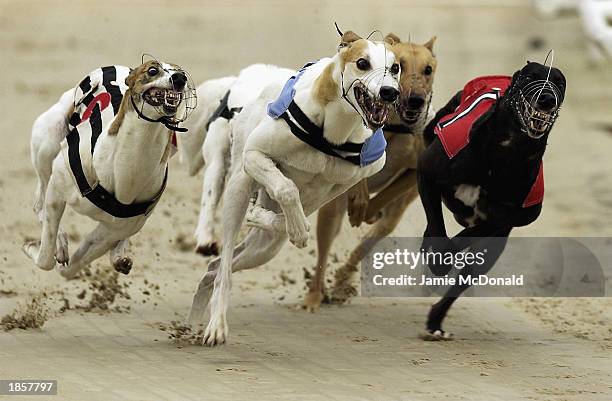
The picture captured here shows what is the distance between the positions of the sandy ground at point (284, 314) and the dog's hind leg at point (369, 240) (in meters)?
0.12

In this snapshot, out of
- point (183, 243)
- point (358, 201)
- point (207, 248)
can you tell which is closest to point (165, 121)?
point (207, 248)

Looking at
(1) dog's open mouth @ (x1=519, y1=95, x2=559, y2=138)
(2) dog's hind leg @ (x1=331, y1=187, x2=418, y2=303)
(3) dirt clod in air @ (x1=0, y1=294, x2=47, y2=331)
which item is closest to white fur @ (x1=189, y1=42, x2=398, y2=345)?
(1) dog's open mouth @ (x1=519, y1=95, x2=559, y2=138)

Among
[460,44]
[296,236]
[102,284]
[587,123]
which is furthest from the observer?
[460,44]

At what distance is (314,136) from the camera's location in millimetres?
5516

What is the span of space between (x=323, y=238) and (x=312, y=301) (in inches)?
13.0

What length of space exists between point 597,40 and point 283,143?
851 centimetres

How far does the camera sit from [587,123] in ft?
38.8

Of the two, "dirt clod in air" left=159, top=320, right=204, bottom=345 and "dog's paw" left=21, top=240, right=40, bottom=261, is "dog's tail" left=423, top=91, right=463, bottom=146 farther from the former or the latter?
"dog's paw" left=21, top=240, right=40, bottom=261

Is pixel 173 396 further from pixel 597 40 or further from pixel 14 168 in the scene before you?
pixel 597 40

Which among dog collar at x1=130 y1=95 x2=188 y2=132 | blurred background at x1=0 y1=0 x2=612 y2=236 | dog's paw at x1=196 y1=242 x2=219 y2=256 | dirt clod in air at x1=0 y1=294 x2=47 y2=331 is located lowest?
dirt clod in air at x1=0 y1=294 x2=47 y2=331

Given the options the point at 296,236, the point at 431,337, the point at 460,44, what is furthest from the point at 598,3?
the point at 296,236

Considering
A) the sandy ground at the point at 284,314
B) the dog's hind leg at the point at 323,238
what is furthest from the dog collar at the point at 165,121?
the dog's hind leg at the point at 323,238

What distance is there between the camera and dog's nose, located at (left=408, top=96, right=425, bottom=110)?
6.15 meters

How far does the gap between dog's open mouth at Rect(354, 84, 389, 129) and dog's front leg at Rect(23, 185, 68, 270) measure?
1529 millimetres
